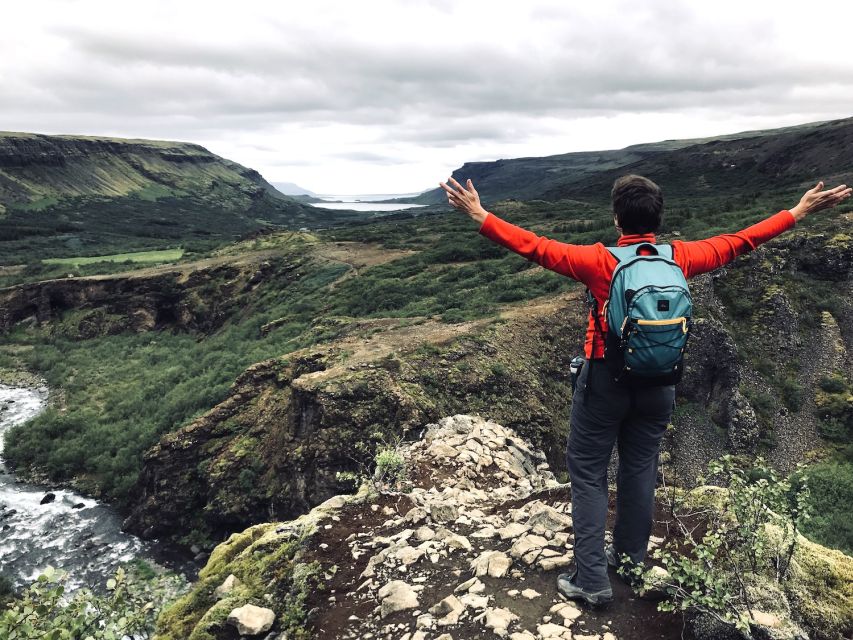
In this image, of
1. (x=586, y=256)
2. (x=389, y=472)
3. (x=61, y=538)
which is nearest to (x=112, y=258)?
(x=61, y=538)

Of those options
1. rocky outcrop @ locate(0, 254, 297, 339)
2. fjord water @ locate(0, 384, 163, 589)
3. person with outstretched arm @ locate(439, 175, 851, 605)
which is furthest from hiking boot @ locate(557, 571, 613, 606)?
rocky outcrop @ locate(0, 254, 297, 339)

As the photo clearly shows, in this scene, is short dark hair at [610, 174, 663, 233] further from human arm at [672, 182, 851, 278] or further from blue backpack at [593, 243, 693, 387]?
human arm at [672, 182, 851, 278]

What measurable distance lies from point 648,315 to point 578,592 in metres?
2.44

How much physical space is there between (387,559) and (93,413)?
32.0 metres

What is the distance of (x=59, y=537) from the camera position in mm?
19766

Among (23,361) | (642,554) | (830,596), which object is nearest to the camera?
(830,596)

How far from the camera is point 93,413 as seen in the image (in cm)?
2947

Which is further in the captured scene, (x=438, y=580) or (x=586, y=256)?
(x=438, y=580)

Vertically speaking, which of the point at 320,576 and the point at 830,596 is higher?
the point at 830,596

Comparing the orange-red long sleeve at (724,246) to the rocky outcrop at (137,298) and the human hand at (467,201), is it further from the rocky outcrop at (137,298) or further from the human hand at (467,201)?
the rocky outcrop at (137,298)

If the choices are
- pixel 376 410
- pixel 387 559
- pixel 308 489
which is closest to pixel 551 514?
pixel 387 559

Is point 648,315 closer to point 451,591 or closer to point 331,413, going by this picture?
point 451,591

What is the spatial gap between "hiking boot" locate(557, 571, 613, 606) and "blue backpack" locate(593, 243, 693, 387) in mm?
1785

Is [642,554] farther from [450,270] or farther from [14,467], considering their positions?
[14,467]
